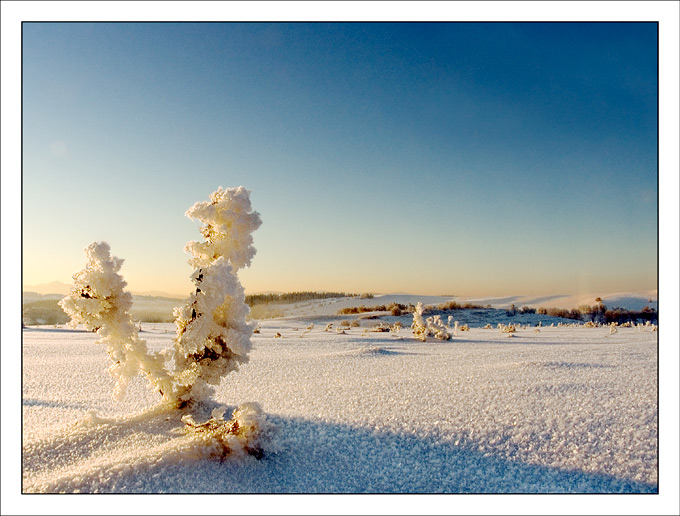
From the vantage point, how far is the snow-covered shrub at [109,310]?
371 centimetres

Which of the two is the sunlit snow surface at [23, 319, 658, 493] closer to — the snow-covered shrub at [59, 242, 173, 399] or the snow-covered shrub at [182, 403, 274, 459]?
the snow-covered shrub at [182, 403, 274, 459]

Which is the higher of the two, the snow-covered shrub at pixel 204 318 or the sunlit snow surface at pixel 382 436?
the snow-covered shrub at pixel 204 318

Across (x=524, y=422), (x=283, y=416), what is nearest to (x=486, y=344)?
(x=524, y=422)

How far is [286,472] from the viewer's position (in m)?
3.45

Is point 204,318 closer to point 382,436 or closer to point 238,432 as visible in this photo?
point 238,432

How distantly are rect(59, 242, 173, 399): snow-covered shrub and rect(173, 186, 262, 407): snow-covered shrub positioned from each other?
0.36 m

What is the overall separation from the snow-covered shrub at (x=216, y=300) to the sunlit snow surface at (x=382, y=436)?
60cm

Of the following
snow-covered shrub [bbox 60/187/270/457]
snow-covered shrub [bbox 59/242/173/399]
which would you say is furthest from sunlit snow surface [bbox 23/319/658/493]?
snow-covered shrub [bbox 59/242/173/399]

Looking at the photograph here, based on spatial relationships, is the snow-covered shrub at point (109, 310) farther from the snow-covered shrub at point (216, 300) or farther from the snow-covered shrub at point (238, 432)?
the snow-covered shrub at point (238, 432)

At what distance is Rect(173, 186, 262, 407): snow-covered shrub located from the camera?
375 centimetres

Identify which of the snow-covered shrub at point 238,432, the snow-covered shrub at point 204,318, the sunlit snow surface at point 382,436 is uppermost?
the snow-covered shrub at point 204,318

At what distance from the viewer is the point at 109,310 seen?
3873 millimetres

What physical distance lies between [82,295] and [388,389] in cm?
351

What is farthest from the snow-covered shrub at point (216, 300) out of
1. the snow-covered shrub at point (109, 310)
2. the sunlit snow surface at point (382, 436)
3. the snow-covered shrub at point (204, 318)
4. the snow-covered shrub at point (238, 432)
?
the sunlit snow surface at point (382, 436)
